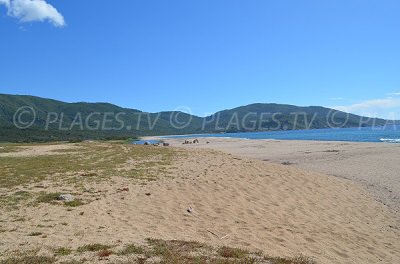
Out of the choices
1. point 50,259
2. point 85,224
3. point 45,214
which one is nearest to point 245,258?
point 50,259

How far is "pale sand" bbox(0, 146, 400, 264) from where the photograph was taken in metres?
10.3

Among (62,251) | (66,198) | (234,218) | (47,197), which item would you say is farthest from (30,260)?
(234,218)

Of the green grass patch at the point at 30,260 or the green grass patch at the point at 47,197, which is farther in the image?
the green grass patch at the point at 47,197

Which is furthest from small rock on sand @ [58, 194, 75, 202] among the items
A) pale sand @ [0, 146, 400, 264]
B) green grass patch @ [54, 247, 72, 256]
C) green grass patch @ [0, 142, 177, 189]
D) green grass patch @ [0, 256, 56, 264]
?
green grass patch @ [0, 256, 56, 264]

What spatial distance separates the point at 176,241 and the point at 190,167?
594 inches

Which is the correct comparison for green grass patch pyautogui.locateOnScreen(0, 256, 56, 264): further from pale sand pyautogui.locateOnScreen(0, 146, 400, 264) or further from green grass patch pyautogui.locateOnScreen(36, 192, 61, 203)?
green grass patch pyautogui.locateOnScreen(36, 192, 61, 203)

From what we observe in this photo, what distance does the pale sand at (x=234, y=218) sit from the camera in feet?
33.8

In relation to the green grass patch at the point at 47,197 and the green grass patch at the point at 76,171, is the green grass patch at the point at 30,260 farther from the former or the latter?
the green grass patch at the point at 76,171

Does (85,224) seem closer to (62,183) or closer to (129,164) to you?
(62,183)

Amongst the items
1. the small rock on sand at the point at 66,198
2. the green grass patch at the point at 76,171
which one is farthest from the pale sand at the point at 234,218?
the green grass patch at the point at 76,171

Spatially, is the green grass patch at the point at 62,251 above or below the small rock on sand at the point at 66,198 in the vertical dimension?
above

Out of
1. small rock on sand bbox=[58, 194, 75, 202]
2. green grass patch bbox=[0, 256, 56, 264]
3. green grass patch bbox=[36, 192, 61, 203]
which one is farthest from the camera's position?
small rock on sand bbox=[58, 194, 75, 202]

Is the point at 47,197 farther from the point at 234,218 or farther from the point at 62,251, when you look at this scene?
the point at 234,218

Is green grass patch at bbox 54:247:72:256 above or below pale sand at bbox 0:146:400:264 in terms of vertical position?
above
